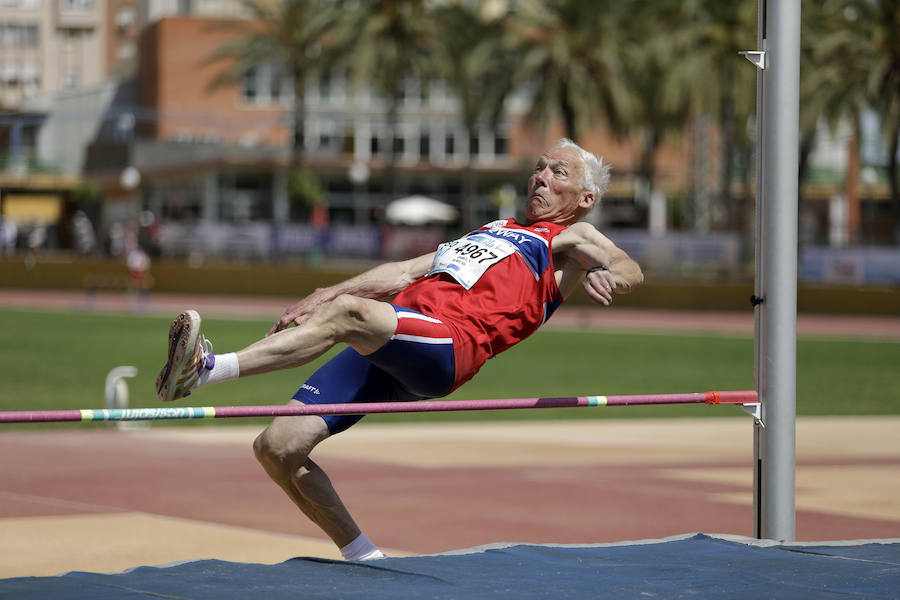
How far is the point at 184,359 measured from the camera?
468 centimetres

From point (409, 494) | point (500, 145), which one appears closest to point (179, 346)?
point (409, 494)

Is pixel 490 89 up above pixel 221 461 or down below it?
above

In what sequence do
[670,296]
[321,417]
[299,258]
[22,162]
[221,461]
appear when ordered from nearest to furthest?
[321,417]
[221,461]
[670,296]
[299,258]
[22,162]

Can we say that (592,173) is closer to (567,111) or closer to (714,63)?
(714,63)

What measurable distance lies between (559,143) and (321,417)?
1.74 m

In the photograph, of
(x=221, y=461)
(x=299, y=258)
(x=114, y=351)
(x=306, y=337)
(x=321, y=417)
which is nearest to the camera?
(x=306, y=337)

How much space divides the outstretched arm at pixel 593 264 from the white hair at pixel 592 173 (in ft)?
0.67

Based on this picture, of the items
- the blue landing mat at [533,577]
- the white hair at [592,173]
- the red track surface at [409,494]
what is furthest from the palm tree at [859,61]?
the blue landing mat at [533,577]

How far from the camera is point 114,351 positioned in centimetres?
2252

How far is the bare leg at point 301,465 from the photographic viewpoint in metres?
5.37

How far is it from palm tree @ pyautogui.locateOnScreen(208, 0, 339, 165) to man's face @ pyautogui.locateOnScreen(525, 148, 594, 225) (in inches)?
1587

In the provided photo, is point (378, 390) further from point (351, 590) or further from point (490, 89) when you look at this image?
point (490, 89)

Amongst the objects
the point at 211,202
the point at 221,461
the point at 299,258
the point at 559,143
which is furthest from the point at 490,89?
the point at 559,143

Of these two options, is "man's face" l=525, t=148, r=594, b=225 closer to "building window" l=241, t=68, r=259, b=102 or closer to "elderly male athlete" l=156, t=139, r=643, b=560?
"elderly male athlete" l=156, t=139, r=643, b=560
